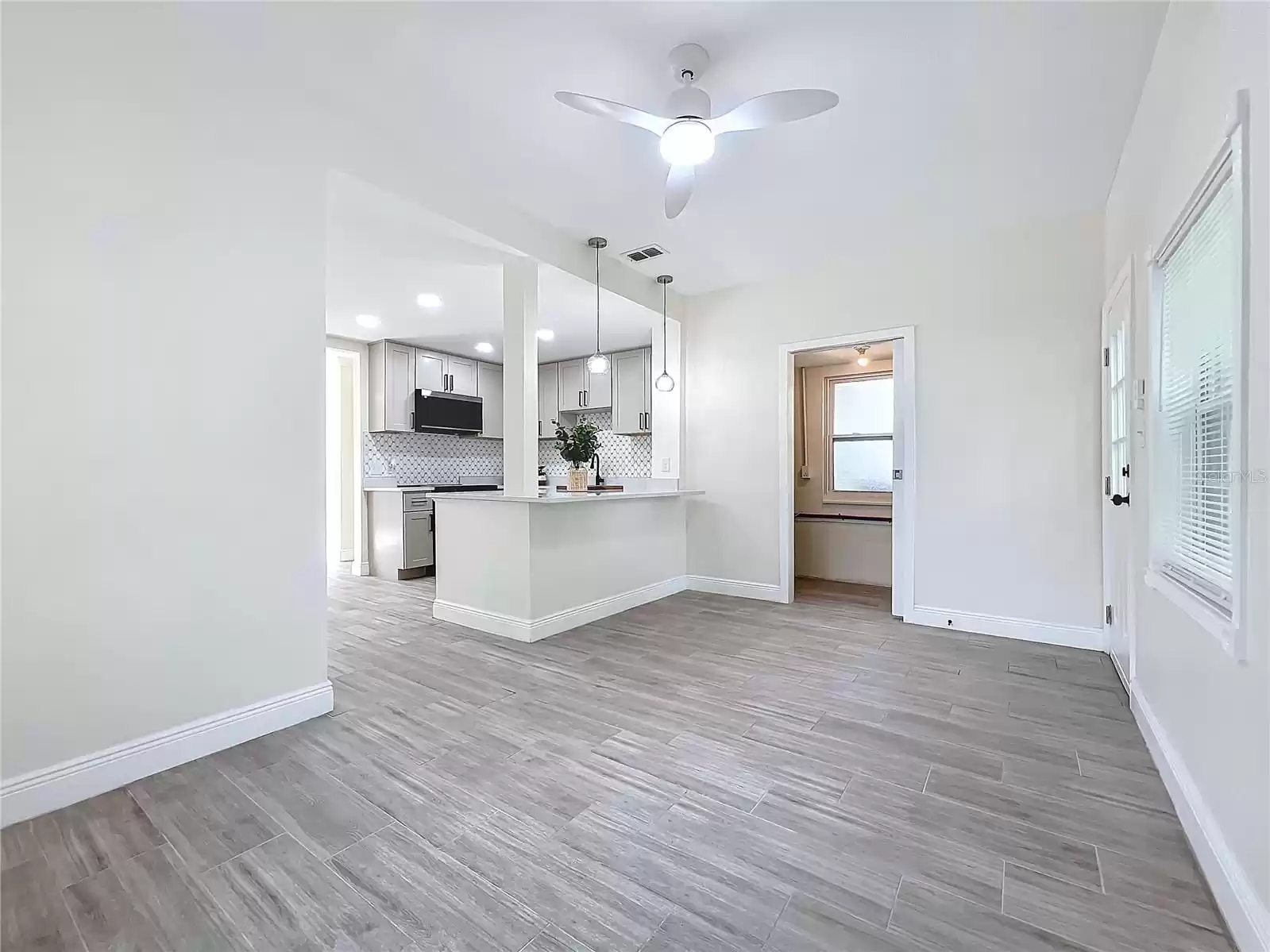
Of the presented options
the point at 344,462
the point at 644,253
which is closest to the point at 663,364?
the point at 644,253

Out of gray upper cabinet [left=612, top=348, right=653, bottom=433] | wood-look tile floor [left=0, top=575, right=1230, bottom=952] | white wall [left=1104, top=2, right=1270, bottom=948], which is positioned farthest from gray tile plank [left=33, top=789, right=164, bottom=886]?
gray upper cabinet [left=612, top=348, right=653, bottom=433]

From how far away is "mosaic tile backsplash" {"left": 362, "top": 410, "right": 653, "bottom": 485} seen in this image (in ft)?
21.4

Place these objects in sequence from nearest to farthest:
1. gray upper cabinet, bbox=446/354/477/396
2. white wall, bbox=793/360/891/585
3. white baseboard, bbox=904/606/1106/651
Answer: white baseboard, bbox=904/606/1106/651 → white wall, bbox=793/360/891/585 → gray upper cabinet, bbox=446/354/477/396

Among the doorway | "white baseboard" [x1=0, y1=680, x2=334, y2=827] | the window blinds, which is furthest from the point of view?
the doorway

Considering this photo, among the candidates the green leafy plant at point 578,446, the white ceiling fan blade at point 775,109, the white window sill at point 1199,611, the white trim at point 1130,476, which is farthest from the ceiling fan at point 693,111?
the green leafy plant at point 578,446

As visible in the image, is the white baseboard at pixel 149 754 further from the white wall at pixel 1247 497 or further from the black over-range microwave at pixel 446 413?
the black over-range microwave at pixel 446 413

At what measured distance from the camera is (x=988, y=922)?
53.8 inches

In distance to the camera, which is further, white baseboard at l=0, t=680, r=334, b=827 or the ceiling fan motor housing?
the ceiling fan motor housing

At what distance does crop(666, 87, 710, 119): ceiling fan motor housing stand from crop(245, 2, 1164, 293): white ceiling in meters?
0.15

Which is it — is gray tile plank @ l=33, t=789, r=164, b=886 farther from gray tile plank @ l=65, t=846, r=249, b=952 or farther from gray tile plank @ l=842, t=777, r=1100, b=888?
gray tile plank @ l=842, t=777, r=1100, b=888

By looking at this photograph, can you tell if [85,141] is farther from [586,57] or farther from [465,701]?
[465,701]

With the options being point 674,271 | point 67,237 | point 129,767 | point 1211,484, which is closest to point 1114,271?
point 1211,484

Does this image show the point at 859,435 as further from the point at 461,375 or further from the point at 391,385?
the point at 391,385

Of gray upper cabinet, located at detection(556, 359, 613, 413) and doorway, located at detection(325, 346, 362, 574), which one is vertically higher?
gray upper cabinet, located at detection(556, 359, 613, 413)
